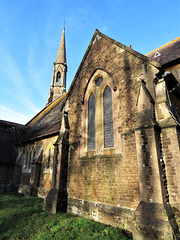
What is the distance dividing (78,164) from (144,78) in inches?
206

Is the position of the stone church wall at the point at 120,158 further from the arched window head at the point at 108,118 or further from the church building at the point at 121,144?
the arched window head at the point at 108,118

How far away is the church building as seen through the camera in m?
4.48

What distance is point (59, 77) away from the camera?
30.4 meters

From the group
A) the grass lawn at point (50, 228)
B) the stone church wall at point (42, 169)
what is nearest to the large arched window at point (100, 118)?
the grass lawn at point (50, 228)

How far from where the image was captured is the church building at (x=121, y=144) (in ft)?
14.7

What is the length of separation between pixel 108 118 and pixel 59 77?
1022 inches

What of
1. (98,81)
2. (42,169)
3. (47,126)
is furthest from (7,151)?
(98,81)

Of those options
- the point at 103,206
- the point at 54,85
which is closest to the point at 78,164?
the point at 103,206

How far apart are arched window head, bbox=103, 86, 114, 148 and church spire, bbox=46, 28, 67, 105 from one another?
71.5ft

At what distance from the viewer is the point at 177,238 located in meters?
3.84

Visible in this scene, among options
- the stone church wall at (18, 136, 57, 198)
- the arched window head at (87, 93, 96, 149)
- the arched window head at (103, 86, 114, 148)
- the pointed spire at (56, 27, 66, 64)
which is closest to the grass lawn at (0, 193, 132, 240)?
the arched window head at (103, 86, 114, 148)

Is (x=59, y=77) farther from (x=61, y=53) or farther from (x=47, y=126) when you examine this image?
(x=47, y=126)

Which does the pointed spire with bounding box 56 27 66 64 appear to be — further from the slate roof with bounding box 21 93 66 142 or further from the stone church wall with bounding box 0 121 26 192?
the stone church wall with bounding box 0 121 26 192

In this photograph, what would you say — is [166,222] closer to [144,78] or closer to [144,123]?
[144,123]
